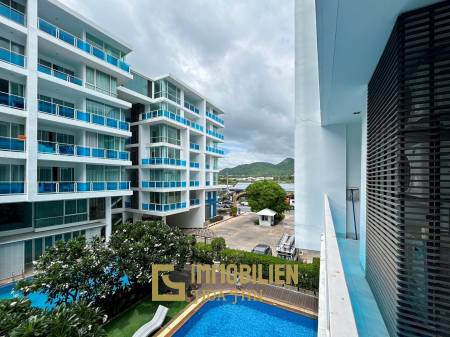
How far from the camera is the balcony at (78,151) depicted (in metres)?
10.2

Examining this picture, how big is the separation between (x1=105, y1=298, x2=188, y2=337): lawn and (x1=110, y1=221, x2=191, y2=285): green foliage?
988 mm

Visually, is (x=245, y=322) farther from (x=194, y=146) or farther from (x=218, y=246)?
(x=194, y=146)

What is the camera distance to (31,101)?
9.48m

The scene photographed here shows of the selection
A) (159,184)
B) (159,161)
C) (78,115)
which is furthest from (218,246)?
(78,115)

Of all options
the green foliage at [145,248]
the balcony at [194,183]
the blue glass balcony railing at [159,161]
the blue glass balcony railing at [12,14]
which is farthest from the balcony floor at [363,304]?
the balcony at [194,183]

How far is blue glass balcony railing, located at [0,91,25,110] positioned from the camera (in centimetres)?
901

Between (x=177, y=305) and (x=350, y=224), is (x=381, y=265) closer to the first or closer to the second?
(x=350, y=224)

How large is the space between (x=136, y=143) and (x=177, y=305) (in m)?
12.7

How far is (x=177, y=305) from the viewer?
27.0 feet

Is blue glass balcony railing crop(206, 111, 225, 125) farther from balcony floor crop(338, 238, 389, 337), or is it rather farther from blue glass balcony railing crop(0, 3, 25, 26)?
balcony floor crop(338, 238, 389, 337)

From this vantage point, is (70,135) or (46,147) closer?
(46,147)

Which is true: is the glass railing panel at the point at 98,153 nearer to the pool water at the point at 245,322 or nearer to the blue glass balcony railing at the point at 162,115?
the blue glass balcony railing at the point at 162,115

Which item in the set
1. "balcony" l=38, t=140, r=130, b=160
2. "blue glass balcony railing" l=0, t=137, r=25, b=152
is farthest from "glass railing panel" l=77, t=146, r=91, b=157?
"blue glass balcony railing" l=0, t=137, r=25, b=152

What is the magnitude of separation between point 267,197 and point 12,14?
2258 centimetres
